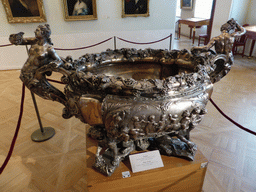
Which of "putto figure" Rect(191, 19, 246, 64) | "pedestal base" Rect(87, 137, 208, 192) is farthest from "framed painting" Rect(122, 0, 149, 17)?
"pedestal base" Rect(87, 137, 208, 192)

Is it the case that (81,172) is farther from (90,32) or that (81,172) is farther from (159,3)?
(159,3)

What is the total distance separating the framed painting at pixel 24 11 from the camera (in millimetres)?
5023

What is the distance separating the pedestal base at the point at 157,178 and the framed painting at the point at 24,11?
15.4 ft

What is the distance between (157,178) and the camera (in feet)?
5.44

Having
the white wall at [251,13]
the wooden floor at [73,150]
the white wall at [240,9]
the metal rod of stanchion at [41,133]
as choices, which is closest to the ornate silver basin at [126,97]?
the wooden floor at [73,150]

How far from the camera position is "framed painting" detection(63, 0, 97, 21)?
525cm

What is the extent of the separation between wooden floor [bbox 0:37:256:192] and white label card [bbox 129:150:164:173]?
0.68m

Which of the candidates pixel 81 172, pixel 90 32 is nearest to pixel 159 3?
pixel 90 32

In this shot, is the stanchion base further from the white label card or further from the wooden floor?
the white label card

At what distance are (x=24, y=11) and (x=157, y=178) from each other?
5.39 metres

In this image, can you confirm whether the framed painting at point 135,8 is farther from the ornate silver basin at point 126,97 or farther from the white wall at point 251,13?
the ornate silver basin at point 126,97

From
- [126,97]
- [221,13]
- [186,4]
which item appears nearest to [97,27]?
[221,13]

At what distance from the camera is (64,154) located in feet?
7.95

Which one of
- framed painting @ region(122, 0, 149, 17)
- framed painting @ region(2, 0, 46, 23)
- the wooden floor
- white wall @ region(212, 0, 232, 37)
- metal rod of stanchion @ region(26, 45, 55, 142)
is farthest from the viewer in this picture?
white wall @ region(212, 0, 232, 37)
